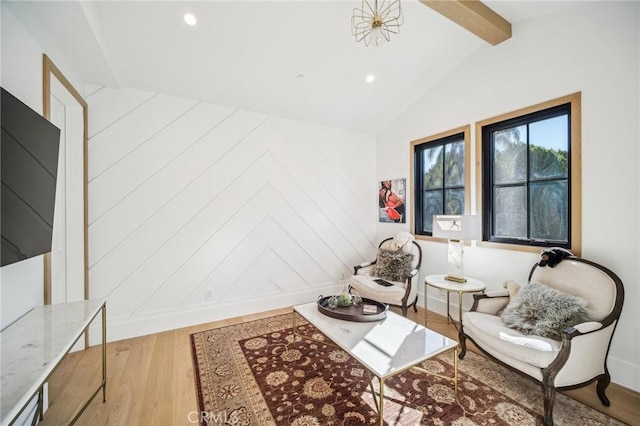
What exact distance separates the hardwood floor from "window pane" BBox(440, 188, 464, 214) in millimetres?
1940

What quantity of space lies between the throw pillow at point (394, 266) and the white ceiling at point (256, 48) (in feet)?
6.91

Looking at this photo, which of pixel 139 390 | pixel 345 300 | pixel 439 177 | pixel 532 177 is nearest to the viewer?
pixel 139 390

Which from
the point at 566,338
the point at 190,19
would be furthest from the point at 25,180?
the point at 566,338

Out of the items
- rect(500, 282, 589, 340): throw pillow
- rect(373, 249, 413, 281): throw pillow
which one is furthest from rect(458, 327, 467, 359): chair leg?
rect(373, 249, 413, 281): throw pillow

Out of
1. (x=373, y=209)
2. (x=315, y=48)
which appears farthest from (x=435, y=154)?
(x=315, y=48)

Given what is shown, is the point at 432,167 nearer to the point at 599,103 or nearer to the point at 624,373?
the point at 599,103

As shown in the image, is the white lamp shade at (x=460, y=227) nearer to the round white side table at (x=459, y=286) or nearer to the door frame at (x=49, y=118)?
the round white side table at (x=459, y=286)

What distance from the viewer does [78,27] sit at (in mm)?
1935

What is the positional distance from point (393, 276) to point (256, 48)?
296cm

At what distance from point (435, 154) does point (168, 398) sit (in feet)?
12.5

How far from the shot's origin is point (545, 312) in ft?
6.36

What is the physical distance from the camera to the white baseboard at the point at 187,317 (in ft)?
9.04

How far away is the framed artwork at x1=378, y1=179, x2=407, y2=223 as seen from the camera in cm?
402

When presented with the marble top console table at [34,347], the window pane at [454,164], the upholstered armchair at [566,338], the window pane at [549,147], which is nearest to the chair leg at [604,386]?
the upholstered armchair at [566,338]
